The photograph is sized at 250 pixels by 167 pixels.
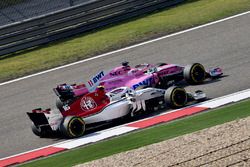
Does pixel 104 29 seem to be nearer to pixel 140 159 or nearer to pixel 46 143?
pixel 46 143

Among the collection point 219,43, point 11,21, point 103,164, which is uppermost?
point 11,21

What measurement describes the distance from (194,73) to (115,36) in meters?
6.56

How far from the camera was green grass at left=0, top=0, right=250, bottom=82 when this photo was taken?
61.7ft

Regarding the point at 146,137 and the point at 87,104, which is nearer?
the point at 146,137

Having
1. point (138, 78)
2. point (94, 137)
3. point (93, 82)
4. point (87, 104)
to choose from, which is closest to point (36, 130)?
point (87, 104)

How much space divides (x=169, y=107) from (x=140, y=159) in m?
3.95

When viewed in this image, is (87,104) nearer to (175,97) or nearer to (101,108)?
(101,108)

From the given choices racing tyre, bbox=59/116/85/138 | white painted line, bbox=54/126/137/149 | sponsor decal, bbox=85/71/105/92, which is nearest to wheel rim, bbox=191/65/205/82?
sponsor decal, bbox=85/71/105/92

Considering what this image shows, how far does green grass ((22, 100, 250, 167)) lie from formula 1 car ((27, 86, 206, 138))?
2.89ft

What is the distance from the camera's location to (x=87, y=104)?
1226cm

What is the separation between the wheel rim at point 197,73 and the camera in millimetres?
13648

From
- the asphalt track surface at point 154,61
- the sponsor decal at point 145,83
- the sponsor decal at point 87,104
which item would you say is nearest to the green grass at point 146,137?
the sponsor decal at point 87,104

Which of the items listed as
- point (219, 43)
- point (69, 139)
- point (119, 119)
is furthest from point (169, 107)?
point (219, 43)

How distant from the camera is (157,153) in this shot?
8945mm
